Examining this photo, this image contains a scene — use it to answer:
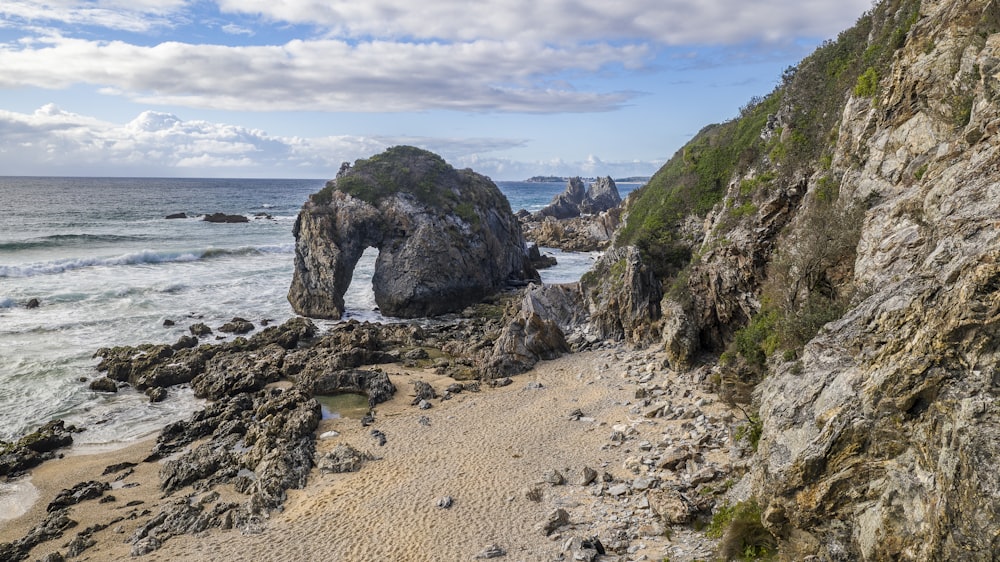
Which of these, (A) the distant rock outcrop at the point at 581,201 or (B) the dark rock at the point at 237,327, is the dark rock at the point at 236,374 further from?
(A) the distant rock outcrop at the point at 581,201

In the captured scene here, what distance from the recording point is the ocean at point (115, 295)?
1029 inches

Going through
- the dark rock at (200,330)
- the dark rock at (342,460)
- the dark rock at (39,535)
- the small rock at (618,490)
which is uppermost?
the dark rock at (200,330)

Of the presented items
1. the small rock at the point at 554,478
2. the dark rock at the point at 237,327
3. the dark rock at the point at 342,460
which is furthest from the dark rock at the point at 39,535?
the dark rock at the point at 237,327

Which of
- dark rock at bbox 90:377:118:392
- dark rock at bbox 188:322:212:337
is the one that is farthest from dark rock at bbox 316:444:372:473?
dark rock at bbox 188:322:212:337

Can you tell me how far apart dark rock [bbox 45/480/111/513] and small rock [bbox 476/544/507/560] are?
559 inches

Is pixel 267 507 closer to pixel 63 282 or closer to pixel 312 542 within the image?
pixel 312 542

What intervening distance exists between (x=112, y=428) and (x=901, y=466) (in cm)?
2834

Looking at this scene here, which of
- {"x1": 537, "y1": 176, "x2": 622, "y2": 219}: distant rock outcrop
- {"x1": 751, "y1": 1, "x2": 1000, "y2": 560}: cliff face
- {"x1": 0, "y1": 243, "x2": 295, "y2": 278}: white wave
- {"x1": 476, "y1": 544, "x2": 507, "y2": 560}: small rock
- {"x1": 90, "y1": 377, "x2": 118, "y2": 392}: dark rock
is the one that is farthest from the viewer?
{"x1": 537, "y1": 176, "x2": 622, "y2": 219}: distant rock outcrop

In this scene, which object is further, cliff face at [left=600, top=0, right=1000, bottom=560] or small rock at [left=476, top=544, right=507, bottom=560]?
small rock at [left=476, top=544, right=507, bottom=560]

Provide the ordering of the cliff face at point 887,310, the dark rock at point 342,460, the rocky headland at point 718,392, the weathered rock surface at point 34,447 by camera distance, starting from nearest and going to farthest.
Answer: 1. the cliff face at point 887,310
2. the rocky headland at point 718,392
3. the dark rock at point 342,460
4. the weathered rock surface at point 34,447

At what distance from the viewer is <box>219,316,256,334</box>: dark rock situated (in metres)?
37.0

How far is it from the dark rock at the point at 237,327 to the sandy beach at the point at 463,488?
1476cm

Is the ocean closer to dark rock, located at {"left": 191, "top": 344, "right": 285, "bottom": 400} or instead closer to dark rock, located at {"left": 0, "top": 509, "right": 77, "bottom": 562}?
dark rock, located at {"left": 191, "top": 344, "right": 285, "bottom": 400}

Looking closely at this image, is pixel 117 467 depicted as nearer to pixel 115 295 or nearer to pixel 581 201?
pixel 115 295
